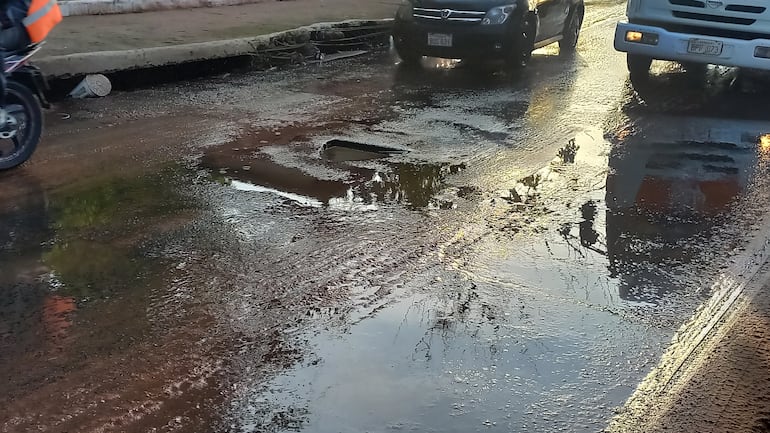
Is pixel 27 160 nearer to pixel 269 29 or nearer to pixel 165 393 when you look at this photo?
pixel 165 393

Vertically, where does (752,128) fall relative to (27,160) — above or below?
below

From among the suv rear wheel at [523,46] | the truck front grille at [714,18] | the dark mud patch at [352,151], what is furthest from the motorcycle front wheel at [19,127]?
the truck front grille at [714,18]

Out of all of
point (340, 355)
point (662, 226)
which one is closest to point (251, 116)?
point (662, 226)

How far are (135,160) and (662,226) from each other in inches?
179

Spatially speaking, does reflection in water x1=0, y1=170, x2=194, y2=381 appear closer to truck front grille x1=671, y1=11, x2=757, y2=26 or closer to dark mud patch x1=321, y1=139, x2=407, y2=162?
dark mud patch x1=321, y1=139, x2=407, y2=162

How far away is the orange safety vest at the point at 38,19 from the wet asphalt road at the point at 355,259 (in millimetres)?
1095

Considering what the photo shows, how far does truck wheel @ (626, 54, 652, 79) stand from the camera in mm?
11413

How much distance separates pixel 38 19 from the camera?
22.7 ft

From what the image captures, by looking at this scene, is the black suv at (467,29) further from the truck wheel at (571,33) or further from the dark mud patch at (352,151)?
the dark mud patch at (352,151)

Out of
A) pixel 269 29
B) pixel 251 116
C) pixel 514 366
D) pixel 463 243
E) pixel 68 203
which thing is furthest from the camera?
pixel 269 29

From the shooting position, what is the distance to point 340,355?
4176mm

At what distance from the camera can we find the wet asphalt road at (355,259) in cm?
383

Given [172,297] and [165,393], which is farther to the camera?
[172,297]

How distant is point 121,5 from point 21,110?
288 inches
